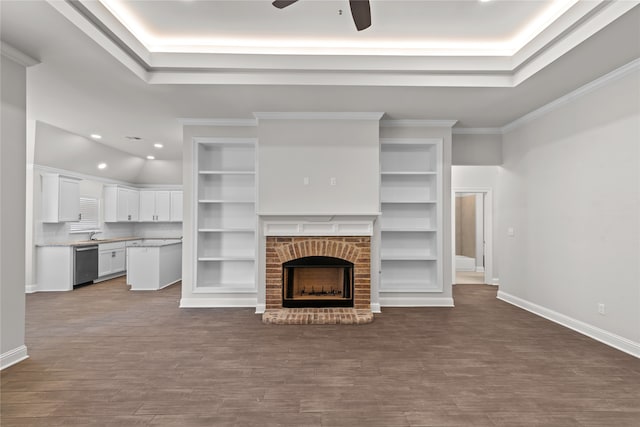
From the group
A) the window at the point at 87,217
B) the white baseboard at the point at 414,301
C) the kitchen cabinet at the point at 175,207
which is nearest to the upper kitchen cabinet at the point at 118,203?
the window at the point at 87,217

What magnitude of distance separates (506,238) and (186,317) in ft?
16.5

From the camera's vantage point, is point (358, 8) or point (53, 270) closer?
point (358, 8)

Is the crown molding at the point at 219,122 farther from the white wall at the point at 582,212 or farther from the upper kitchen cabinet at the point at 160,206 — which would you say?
the upper kitchen cabinet at the point at 160,206

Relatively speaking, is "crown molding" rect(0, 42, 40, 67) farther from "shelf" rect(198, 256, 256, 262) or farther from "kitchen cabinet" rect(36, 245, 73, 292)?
"kitchen cabinet" rect(36, 245, 73, 292)

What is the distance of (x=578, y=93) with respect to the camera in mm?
3855

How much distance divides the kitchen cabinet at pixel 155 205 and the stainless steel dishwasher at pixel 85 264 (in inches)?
84.0

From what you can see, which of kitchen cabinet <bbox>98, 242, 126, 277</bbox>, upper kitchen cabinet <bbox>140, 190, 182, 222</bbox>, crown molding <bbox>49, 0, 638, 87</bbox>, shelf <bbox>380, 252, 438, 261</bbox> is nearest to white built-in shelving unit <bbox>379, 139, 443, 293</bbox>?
shelf <bbox>380, 252, 438, 261</bbox>

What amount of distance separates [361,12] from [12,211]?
11.1ft

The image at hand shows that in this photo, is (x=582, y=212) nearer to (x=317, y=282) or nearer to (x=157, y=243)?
(x=317, y=282)

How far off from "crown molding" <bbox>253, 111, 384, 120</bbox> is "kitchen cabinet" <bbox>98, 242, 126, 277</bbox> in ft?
16.5

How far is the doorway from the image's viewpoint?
6.90 m

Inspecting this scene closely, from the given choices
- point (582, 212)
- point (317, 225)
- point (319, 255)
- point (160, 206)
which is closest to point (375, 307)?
point (319, 255)

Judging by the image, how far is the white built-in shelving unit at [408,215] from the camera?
5.21m

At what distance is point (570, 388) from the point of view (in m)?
2.56
